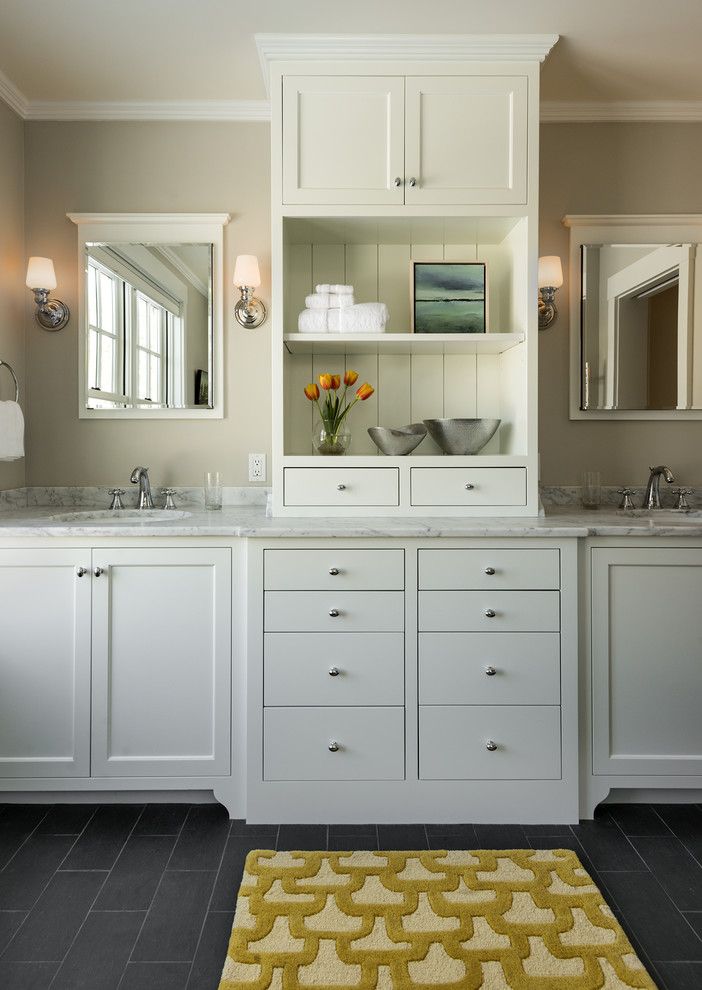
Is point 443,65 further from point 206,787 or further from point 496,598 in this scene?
point 206,787

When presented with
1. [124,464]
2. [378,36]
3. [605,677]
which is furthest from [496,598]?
[378,36]

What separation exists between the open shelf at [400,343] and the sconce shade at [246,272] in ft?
1.02

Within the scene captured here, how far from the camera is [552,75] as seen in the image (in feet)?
8.54

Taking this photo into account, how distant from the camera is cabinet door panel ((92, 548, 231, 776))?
7.25 feet

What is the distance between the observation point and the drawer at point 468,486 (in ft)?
7.97

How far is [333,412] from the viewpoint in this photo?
8.66ft

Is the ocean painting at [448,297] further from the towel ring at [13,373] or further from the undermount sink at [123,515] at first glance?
the towel ring at [13,373]

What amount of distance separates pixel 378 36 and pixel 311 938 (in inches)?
102

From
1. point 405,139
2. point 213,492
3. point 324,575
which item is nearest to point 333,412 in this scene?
point 213,492

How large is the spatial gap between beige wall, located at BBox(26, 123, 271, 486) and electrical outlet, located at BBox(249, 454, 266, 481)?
31mm

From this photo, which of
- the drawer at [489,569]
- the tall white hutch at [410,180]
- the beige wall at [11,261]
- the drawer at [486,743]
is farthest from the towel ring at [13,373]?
the drawer at [486,743]

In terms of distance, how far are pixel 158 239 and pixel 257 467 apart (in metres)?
0.98

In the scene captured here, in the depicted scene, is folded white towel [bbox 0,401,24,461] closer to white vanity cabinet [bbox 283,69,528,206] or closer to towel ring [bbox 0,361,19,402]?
towel ring [bbox 0,361,19,402]

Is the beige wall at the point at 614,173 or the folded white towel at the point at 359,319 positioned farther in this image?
the beige wall at the point at 614,173
